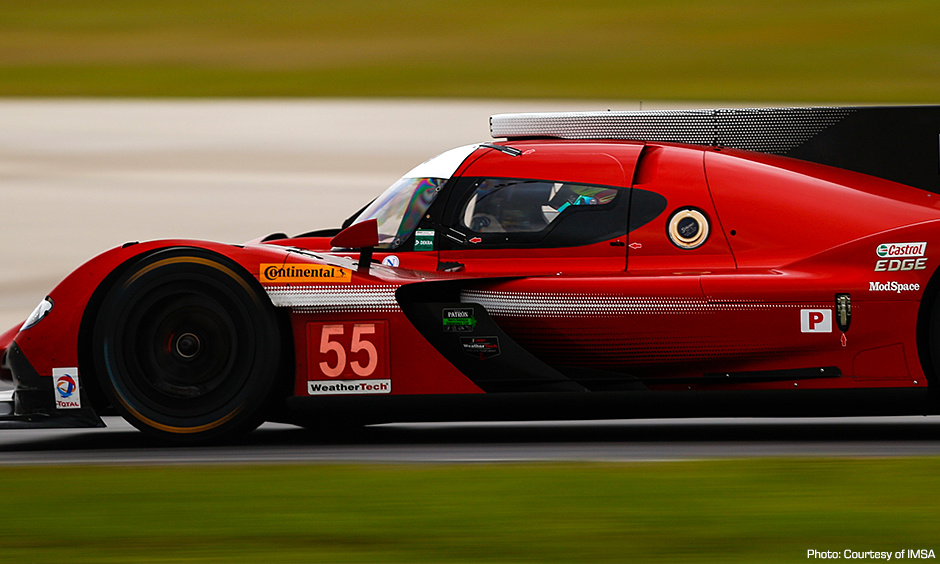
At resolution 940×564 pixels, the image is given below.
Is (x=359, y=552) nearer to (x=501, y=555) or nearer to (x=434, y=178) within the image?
(x=501, y=555)

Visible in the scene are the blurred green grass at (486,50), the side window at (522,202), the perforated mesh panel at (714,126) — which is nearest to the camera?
the side window at (522,202)

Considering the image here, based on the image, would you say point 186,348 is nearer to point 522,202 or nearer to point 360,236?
point 360,236

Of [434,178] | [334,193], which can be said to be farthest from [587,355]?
[334,193]

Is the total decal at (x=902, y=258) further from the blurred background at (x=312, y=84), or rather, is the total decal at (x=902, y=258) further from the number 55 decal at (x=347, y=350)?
the blurred background at (x=312, y=84)

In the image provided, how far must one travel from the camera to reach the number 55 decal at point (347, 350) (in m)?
5.25

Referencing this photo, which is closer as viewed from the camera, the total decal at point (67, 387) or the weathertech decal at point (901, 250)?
the weathertech decal at point (901, 250)

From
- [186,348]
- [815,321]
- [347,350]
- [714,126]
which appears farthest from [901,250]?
[186,348]

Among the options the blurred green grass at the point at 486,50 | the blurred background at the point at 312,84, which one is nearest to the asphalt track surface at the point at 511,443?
the blurred background at the point at 312,84

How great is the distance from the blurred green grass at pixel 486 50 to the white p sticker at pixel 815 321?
1394 centimetres

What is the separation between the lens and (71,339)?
17.6 ft

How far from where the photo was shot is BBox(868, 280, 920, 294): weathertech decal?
503 cm

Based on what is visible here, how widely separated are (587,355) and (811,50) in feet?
57.8

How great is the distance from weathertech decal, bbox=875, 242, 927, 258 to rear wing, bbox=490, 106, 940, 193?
0.68 metres

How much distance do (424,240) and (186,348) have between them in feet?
3.86
